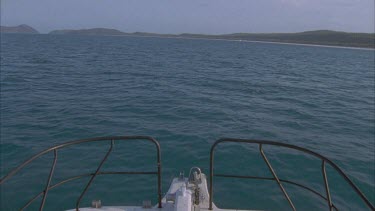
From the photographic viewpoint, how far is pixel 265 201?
974 cm

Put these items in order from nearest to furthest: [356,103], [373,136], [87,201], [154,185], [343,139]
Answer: [87,201], [154,185], [343,139], [373,136], [356,103]

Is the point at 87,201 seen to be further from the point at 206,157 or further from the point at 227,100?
the point at 227,100

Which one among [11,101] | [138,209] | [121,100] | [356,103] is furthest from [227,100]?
[138,209]

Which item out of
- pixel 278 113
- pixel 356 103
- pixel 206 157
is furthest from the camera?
pixel 356 103

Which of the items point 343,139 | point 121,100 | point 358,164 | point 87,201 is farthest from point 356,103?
point 87,201

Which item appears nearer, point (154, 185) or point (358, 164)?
point (154, 185)

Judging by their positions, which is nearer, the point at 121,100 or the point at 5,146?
the point at 5,146

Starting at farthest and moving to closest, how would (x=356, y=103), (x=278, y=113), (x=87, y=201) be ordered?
(x=356, y=103)
(x=278, y=113)
(x=87, y=201)

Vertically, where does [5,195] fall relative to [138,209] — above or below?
below

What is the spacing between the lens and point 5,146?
43.1ft

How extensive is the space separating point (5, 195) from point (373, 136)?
51.5 feet

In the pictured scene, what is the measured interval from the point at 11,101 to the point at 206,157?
1388cm

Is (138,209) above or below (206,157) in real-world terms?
above

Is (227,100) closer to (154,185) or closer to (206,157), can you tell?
(206,157)
